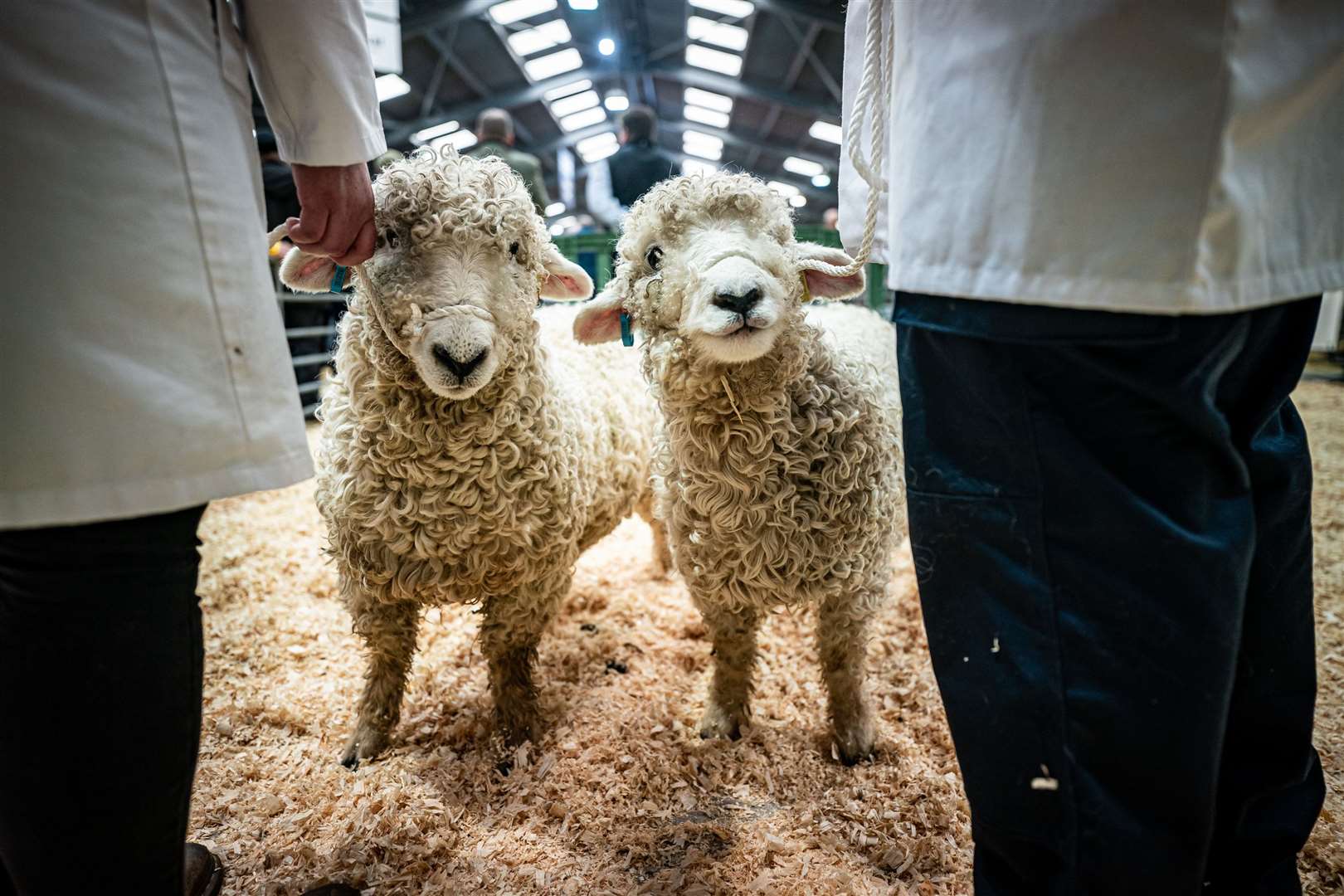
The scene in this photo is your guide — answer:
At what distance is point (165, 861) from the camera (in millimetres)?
894

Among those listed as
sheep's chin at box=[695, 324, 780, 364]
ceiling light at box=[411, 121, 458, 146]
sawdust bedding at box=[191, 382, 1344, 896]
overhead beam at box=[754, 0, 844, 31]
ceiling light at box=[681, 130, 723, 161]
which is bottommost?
sawdust bedding at box=[191, 382, 1344, 896]

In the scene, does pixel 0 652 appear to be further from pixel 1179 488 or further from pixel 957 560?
pixel 1179 488

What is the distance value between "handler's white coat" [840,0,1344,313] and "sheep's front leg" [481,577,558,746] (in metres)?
1.51

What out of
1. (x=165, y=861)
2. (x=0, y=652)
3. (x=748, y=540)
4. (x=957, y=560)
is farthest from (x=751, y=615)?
(x=0, y=652)

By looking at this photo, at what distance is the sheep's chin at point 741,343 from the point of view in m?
1.49

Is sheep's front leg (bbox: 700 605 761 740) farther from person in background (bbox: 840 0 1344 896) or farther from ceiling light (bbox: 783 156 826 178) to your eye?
ceiling light (bbox: 783 156 826 178)

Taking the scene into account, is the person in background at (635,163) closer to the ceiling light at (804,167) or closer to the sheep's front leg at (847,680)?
the sheep's front leg at (847,680)

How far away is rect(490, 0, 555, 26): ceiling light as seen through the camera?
28.8 ft

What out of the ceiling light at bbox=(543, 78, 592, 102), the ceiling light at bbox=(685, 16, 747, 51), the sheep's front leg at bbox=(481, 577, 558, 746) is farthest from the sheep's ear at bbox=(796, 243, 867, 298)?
the ceiling light at bbox=(543, 78, 592, 102)

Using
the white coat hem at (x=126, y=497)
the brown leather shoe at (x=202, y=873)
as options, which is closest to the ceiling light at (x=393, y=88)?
the brown leather shoe at (x=202, y=873)

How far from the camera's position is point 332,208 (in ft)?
4.09

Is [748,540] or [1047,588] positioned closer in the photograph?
[1047,588]

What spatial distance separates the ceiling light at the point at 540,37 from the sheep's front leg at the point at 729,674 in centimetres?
938

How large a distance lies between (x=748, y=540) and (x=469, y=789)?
0.96 meters
